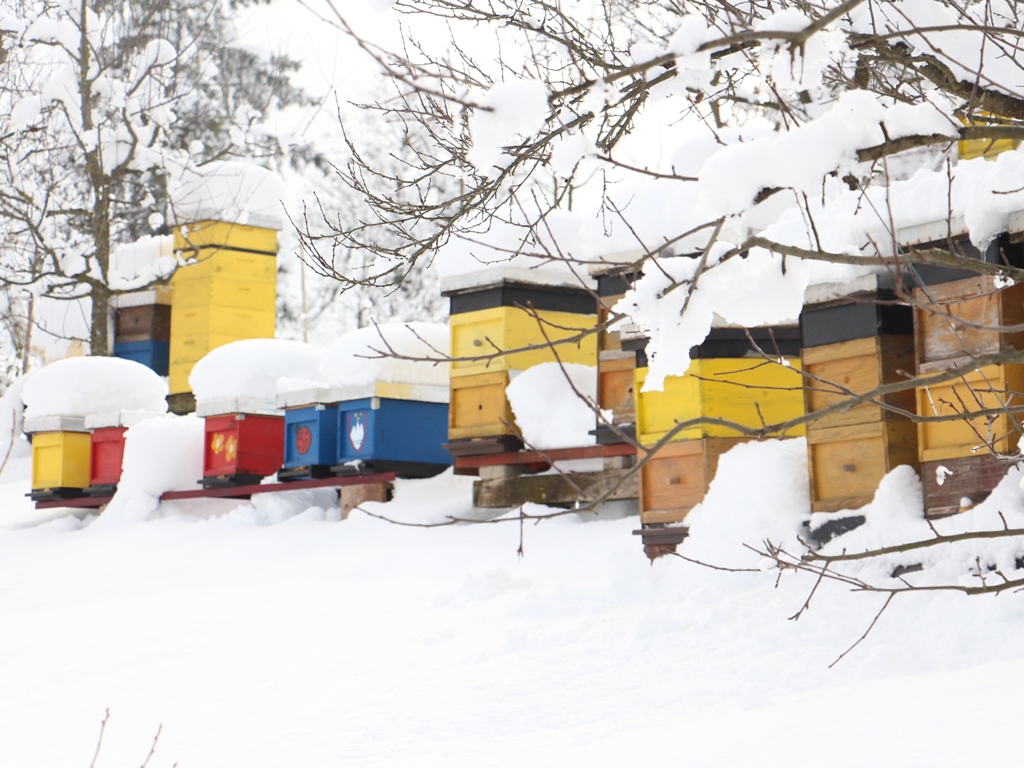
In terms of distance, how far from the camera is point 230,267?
14797mm

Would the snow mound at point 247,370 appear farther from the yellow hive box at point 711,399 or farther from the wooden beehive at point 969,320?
the wooden beehive at point 969,320

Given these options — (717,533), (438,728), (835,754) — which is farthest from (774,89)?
(717,533)

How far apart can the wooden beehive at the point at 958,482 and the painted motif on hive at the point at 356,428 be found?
513 cm

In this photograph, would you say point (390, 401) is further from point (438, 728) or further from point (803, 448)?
point (438, 728)

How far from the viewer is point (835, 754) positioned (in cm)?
335

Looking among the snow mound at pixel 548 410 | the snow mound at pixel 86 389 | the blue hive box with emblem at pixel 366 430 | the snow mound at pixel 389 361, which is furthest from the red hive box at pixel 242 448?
the snow mound at pixel 548 410

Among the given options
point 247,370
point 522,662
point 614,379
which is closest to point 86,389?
point 247,370

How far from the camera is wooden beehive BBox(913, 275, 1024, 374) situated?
5719mm

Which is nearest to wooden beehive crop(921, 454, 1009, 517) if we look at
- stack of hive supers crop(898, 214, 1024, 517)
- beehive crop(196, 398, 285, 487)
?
stack of hive supers crop(898, 214, 1024, 517)

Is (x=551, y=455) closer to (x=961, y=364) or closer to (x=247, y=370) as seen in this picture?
(x=247, y=370)

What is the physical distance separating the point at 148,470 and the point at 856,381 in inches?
293

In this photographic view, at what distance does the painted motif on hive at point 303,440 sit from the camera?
10469 mm

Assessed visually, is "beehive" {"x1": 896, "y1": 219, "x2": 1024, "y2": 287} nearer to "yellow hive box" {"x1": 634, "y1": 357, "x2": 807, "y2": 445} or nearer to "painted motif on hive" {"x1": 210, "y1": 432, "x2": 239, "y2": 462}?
"yellow hive box" {"x1": 634, "y1": 357, "x2": 807, "y2": 445}

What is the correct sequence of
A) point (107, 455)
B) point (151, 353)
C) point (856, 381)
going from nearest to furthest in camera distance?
point (856, 381)
point (107, 455)
point (151, 353)
